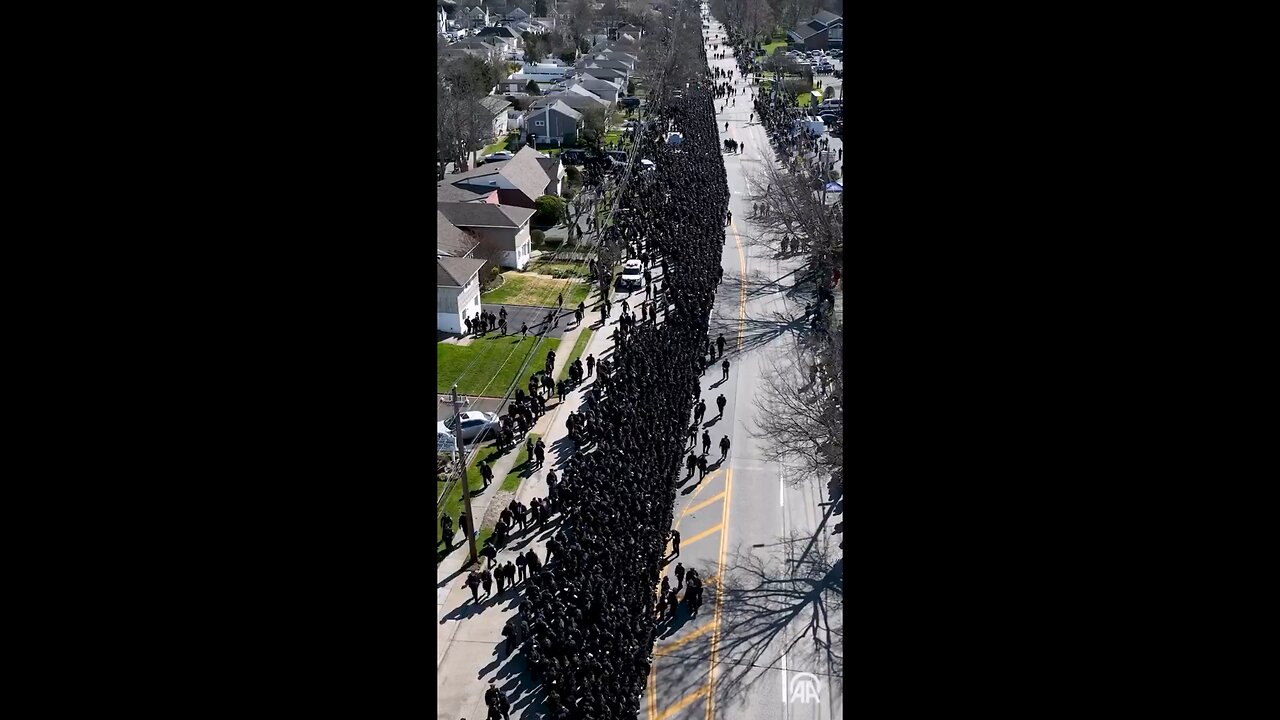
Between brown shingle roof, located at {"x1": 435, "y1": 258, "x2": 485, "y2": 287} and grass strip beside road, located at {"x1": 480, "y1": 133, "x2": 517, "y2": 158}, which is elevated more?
brown shingle roof, located at {"x1": 435, "y1": 258, "x2": 485, "y2": 287}

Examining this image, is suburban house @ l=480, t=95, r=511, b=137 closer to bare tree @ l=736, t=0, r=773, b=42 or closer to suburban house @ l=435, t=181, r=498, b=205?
suburban house @ l=435, t=181, r=498, b=205

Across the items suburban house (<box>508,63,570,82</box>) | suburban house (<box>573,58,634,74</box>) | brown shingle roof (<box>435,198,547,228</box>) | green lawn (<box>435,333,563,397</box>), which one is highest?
suburban house (<box>573,58,634,74</box>)

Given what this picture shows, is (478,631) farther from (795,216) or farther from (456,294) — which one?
(795,216)

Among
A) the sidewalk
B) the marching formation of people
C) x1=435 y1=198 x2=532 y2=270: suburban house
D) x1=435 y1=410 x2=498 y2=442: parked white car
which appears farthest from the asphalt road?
x1=435 y1=198 x2=532 y2=270: suburban house

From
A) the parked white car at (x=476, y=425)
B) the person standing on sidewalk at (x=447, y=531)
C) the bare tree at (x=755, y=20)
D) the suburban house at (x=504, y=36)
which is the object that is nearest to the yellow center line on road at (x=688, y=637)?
the person standing on sidewalk at (x=447, y=531)

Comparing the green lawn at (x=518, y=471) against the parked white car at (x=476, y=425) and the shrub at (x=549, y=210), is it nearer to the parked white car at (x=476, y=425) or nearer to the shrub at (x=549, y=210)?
the parked white car at (x=476, y=425)
